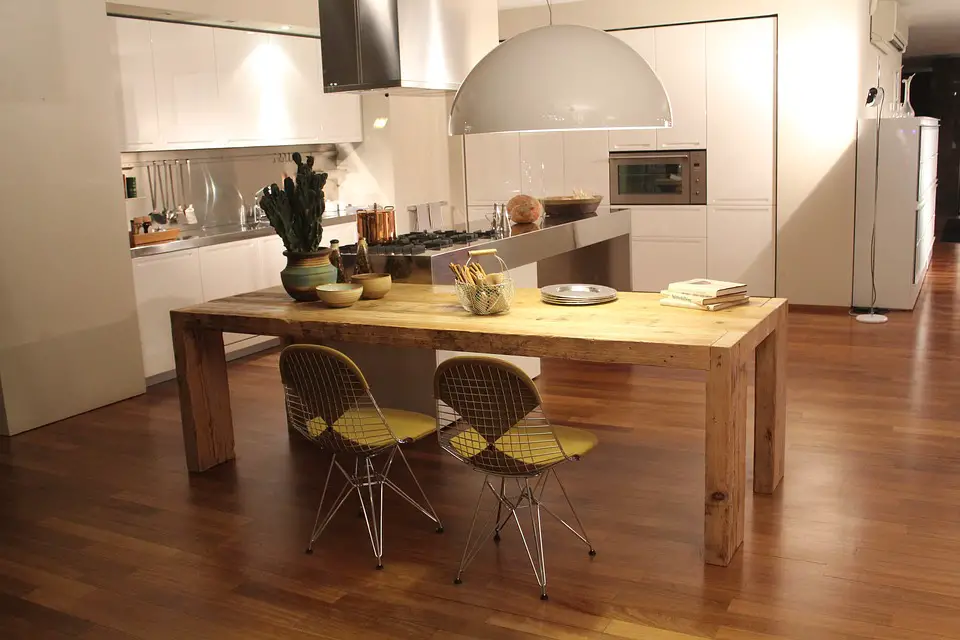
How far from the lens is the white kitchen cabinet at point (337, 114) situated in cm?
748

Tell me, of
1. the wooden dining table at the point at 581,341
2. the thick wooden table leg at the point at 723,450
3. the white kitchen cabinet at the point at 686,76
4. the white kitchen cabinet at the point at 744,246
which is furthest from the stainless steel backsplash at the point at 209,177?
the thick wooden table leg at the point at 723,450

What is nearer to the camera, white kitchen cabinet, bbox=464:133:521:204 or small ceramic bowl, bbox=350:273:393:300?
small ceramic bowl, bbox=350:273:393:300

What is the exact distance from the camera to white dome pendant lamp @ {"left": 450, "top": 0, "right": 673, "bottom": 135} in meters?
3.42

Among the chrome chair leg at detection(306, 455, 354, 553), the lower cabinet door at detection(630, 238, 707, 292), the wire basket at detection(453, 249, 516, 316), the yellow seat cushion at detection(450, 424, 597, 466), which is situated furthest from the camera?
the lower cabinet door at detection(630, 238, 707, 292)

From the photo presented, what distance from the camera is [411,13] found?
468 cm

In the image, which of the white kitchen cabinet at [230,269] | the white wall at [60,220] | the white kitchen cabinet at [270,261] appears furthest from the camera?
the white kitchen cabinet at [270,261]

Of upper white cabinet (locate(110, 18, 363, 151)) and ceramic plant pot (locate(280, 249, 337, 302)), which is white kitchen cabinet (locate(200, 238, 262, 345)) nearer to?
upper white cabinet (locate(110, 18, 363, 151))

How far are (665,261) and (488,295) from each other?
15.3 feet

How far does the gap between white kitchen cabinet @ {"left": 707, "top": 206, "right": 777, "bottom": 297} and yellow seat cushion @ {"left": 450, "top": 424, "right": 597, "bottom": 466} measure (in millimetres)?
4863

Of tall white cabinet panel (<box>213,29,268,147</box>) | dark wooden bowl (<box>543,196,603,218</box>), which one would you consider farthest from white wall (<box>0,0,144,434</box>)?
dark wooden bowl (<box>543,196,603,218</box>)

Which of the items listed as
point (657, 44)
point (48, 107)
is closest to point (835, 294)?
point (657, 44)

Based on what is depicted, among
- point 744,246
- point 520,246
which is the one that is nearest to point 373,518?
point 520,246

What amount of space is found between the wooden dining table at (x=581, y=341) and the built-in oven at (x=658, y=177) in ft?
12.9

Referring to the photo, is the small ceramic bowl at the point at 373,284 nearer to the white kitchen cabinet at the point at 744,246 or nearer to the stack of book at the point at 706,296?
the stack of book at the point at 706,296
